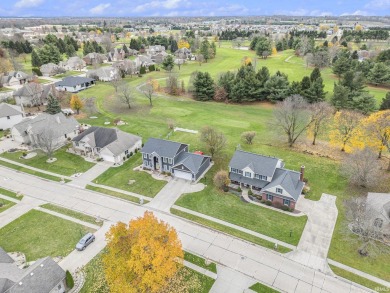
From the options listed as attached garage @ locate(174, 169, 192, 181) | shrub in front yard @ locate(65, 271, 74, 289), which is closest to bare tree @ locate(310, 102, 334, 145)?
attached garage @ locate(174, 169, 192, 181)

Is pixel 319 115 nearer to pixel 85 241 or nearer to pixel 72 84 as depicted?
pixel 85 241

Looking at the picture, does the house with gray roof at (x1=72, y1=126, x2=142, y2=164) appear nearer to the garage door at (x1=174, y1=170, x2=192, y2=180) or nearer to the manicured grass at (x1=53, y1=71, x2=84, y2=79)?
the garage door at (x1=174, y1=170, x2=192, y2=180)

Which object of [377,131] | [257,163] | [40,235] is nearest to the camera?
[40,235]

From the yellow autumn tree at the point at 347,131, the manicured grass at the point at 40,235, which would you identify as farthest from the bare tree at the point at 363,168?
the manicured grass at the point at 40,235

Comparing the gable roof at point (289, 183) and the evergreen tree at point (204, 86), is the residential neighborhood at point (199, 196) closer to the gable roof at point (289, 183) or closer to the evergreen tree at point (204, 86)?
the gable roof at point (289, 183)

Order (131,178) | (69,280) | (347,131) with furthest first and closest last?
(347,131) → (131,178) → (69,280)

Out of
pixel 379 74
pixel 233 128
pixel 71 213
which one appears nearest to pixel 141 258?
pixel 71 213
